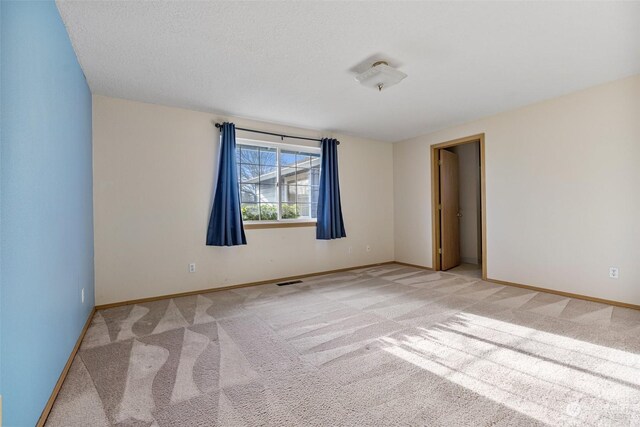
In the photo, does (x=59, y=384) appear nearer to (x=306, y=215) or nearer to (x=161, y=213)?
(x=161, y=213)

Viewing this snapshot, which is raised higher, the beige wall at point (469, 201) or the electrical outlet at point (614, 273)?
the beige wall at point (469, 201)

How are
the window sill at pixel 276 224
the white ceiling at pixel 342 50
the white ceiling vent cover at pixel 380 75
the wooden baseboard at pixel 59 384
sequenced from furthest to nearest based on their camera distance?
1. the window sill at pixel 276 224
2. the white ceiling vent cover at pixel 380 75
3. the white ceiling at pixel 342 50
4. the wooden baseboard at pixel 59 384

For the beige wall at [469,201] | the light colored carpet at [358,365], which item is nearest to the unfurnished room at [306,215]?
the light colored carpet at [358,365]

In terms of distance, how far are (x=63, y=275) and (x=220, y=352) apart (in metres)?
1.18

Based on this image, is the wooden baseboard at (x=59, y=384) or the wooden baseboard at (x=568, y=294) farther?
the wooden baseboard at (x=568, y=294)

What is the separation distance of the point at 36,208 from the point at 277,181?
10.2 ft

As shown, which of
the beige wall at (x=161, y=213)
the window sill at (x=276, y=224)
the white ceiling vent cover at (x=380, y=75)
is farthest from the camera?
the window sill at (x=276, y=224)

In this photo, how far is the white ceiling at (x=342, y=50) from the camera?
6.33 ft

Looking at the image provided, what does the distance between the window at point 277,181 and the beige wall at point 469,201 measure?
9.54 feet

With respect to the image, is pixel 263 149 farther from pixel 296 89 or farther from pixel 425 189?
pixel 425 189

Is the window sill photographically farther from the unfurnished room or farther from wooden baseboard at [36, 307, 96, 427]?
wooden baseboard at [36, 307, 96, 427]

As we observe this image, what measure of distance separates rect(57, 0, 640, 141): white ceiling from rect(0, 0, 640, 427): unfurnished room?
0.02 metres

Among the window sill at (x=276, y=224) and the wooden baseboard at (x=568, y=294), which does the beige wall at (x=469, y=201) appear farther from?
the window sill at (x=276, y=224)

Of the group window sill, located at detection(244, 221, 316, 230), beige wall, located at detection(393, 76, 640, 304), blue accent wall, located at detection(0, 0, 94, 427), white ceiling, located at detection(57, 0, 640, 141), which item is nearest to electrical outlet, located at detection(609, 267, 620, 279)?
beige wall, located at detection(393, 76, 640, 304)
